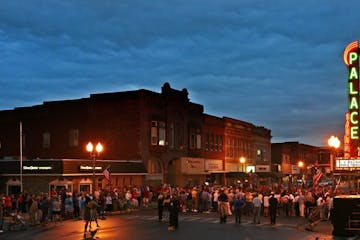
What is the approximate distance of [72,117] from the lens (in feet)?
186

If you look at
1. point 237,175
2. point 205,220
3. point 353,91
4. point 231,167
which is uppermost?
point 353,91

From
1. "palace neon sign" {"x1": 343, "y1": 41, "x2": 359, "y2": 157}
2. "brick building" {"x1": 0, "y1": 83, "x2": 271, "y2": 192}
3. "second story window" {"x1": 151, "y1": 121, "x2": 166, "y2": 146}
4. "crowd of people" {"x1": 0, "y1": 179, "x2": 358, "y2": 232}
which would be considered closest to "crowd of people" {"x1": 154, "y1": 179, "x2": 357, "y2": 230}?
"crowd of people" {"x1": 0, "y1": 179, "x2": 358, "y2": 232}

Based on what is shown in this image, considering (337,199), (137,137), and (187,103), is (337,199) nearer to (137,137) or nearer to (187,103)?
(137,137)

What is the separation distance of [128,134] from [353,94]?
2534cm

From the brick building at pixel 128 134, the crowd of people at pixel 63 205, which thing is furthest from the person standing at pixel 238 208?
the brick building at pixel 128 134

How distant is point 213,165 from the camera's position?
65375 mm

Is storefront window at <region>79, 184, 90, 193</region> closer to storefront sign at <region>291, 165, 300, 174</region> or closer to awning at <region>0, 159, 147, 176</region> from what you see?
awning at <region>0, 159, 147, 176</region>

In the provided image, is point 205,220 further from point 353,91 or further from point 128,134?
point 128,134

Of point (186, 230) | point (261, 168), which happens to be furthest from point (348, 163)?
point (261, 168)

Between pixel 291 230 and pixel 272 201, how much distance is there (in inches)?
110

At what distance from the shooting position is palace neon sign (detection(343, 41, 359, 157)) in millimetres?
32969

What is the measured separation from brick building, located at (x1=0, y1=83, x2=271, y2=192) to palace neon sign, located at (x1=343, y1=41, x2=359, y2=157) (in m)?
21.1

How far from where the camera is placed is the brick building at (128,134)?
173 ft

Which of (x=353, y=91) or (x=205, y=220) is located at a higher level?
(x=353, y=91)
